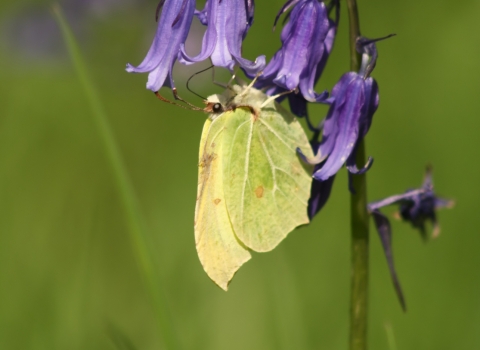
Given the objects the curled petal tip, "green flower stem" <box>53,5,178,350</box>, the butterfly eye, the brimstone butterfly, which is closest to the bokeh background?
"green flower stem" <box>53,5,178,350</box>

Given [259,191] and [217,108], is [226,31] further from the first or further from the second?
[259,191]

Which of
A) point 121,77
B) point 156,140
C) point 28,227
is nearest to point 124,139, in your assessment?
point 156,140

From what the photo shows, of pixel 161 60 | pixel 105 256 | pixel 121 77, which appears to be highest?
pixel 121 77

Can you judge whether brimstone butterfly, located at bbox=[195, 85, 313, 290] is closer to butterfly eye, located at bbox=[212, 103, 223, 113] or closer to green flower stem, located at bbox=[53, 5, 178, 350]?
butterfly eye, located at bbox=[212, 103, 223, 113]

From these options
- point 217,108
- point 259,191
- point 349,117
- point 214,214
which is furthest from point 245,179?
point 349,117

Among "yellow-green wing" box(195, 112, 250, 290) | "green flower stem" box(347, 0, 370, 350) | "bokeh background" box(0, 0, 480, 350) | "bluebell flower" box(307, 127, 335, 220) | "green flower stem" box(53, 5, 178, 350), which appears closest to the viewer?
"green flower stem" box(53, 5, 178, 350)

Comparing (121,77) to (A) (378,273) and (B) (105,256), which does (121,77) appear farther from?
(A) (378,273)
